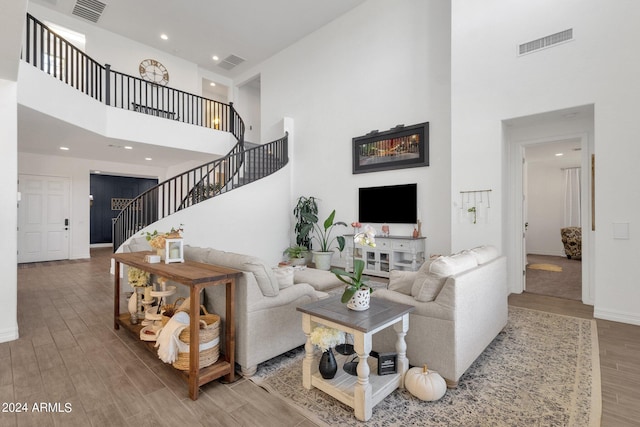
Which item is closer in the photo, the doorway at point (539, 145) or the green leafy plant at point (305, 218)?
the doorway at point (539, 145)

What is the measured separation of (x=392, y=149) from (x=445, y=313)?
436 cm

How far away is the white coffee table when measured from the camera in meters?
1.94

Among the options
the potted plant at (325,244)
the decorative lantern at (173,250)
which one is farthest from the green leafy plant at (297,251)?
the decorative lantern at (173,250)

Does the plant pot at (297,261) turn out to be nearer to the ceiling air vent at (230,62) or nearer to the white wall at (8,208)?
the white wall at (8,208)

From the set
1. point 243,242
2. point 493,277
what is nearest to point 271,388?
point 493,277

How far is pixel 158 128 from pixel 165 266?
574 centimetres

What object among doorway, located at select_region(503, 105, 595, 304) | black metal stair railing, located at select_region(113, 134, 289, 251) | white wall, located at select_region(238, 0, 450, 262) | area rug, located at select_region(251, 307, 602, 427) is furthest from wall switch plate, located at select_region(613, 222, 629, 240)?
black metal stair railing, located at select_region(113, 134, 289, 251)

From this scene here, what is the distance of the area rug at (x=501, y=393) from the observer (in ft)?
6.37

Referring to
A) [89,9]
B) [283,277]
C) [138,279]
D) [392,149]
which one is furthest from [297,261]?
[89,9]

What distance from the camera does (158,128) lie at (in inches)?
285

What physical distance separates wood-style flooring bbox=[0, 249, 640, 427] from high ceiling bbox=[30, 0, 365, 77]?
6992 mm

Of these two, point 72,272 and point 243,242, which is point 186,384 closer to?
point 243,242

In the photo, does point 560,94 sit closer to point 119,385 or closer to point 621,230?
point 621,230

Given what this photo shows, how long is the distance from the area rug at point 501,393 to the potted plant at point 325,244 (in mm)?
3761
